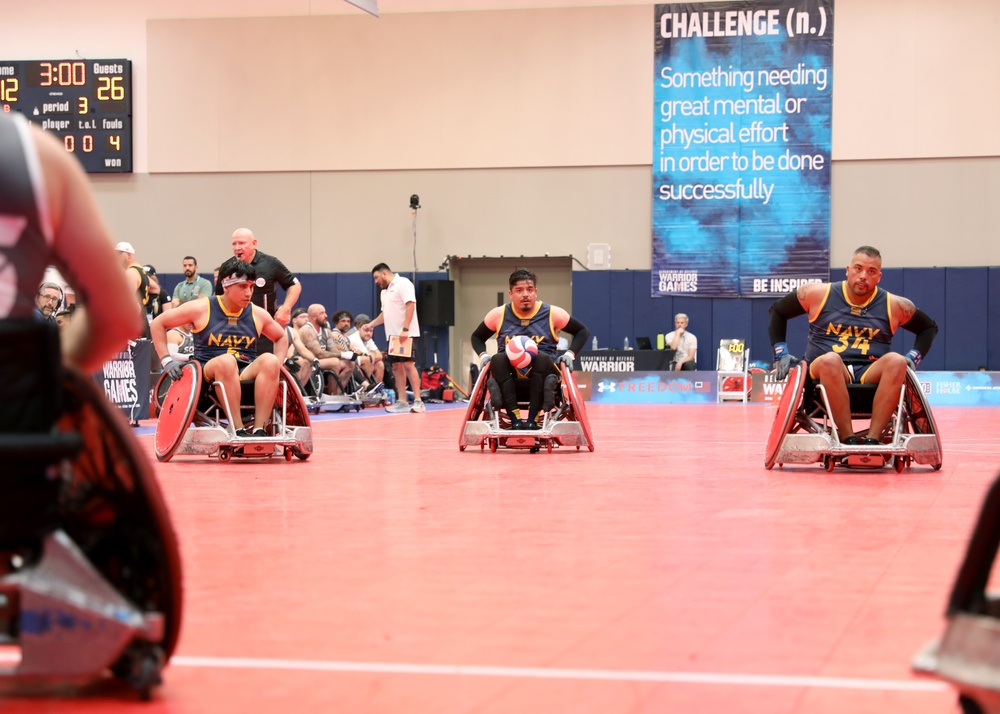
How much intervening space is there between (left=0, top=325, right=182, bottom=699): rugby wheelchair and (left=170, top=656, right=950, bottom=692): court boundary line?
272 millimetres

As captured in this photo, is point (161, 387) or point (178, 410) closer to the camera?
point (178, 410)

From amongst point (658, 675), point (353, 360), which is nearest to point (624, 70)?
point (353, 360)

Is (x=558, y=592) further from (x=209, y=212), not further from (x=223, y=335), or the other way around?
(x=209, y=212)

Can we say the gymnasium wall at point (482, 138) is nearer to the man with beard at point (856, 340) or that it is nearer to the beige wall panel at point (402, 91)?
the beige wall panel at point (402, 91)

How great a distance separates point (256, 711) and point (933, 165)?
1969 cm

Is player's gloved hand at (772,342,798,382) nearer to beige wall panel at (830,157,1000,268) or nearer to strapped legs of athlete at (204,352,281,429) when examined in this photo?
strapped legs of athlete at (204,352,281,429)

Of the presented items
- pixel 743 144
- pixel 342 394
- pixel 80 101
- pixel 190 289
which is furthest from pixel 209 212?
pixel 743 144

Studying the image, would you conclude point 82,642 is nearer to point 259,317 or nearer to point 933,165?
point 259,317

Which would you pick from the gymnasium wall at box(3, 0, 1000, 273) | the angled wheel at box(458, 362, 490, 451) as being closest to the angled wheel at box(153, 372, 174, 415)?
the angled wheel at box(458, 362, 490, 451)

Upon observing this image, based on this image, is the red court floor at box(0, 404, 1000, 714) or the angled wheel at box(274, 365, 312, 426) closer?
the red court floor at box(0, 404, 1000, 714)

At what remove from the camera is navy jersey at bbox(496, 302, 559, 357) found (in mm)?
9328

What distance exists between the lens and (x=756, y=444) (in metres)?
9.82

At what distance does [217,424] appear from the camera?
8.05 m

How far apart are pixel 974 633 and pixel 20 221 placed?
1727mm
